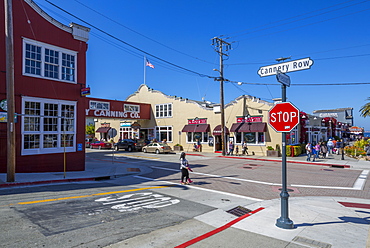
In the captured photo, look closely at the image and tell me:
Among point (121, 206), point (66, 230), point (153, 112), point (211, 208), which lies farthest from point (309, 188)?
point (153, 112)

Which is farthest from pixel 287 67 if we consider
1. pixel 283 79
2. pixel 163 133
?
pixel 163 133

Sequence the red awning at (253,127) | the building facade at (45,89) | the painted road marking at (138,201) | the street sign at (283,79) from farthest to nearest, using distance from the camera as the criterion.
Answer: the red awning at (253,127) → the building facade at (45,89) → the painted road marking at (138,201) → the street sign at (283,79)

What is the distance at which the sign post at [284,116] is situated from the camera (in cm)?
579

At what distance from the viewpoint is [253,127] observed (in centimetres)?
2736

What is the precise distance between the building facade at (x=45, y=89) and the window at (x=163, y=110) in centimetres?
2060

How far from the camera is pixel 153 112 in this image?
37.9 m

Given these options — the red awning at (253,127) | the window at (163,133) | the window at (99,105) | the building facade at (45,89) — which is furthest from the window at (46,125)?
the window at (163,133)

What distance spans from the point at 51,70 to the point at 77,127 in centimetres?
348

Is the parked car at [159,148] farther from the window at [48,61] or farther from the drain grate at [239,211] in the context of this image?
the drain grate at [239,211]

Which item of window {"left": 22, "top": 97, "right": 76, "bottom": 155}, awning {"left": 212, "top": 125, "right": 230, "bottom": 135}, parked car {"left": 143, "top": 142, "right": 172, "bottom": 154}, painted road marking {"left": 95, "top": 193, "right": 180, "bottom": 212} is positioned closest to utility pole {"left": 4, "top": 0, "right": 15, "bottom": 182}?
window {"left": 22, "top": 97, "right": 76, "bottom": 155}

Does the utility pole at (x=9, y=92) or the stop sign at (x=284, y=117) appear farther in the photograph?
the utility pole at (x=9, y=92)

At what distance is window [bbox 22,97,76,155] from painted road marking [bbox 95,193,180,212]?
5.83 metres

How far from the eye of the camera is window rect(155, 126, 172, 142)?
119 ft

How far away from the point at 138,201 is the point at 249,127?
69.3ft
